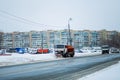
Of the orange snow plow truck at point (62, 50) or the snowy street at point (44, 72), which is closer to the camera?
the snowy street at point (44, 72)

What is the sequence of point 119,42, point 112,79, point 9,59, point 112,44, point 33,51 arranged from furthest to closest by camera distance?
point 119,42, point 112,44, point 33,51, point 9,59, point 112,79

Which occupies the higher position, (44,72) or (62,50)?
(62,50)

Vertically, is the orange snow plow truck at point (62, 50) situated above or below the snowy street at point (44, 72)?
above

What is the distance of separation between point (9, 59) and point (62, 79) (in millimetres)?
23855

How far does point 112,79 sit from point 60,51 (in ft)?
135

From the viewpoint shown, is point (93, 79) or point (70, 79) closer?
point (93, 79)

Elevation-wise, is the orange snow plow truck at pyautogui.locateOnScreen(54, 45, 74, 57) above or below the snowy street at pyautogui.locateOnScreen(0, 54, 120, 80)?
above

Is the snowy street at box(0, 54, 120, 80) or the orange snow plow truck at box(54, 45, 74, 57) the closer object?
the snowy street at box(0, 54, 120, 80)

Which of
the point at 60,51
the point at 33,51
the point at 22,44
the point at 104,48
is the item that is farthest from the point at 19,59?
the point at 22,44

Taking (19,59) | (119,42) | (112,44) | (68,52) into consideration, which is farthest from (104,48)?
(119,42)

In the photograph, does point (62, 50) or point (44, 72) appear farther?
point (62, 50)

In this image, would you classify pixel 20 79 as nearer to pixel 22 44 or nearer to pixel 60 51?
pixel 60 51

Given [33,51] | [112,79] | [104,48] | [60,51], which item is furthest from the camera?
[104,48]

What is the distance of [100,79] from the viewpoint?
14.3 metres
